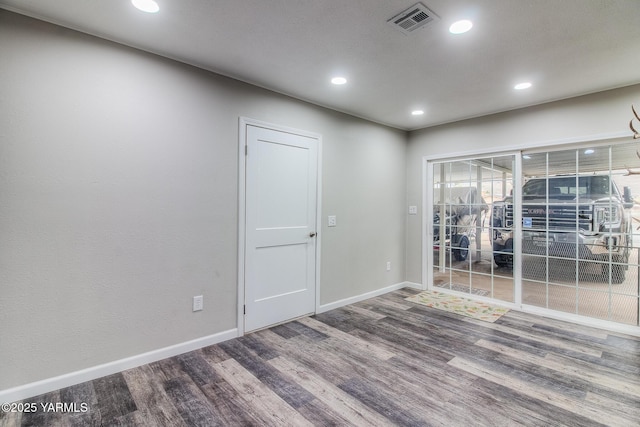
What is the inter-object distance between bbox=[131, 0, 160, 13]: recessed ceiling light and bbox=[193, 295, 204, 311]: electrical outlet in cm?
221

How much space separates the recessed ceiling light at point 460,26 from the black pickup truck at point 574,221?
8.10ft

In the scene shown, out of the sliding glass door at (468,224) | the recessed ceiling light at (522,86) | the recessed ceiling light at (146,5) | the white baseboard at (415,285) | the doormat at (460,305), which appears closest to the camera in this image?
the recessed ceiling light at (146,5)

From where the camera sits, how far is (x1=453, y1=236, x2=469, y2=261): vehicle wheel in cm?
437

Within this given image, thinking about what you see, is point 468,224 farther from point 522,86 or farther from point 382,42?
point 382,42

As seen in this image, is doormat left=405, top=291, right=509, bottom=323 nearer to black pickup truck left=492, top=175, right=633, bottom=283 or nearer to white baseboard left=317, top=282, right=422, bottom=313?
white baseboard left=317, top=282, right=422, bottom=313

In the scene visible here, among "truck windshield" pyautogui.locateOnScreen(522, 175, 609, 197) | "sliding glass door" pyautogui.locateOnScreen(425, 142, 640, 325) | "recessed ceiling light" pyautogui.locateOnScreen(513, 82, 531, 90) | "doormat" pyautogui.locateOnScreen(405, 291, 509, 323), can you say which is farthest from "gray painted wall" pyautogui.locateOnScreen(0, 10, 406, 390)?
"truck windshield" pyautogui.locateOnScreen(522, 175, 609, 197)

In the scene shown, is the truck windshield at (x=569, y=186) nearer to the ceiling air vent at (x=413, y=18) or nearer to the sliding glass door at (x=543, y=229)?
the sliding glass door at (x=543, y=229)

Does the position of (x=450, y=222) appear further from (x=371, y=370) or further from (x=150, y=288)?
(x=150, y=288)

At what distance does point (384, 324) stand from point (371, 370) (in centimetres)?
100

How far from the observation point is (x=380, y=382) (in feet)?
7.50

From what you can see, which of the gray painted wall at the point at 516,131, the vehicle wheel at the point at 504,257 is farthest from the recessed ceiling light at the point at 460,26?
the vehicle wheel at the point at 504,257

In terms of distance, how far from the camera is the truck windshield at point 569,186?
3.34m

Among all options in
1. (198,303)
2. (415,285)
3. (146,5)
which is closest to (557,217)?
(415,285)

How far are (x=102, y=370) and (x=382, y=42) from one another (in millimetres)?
3253
